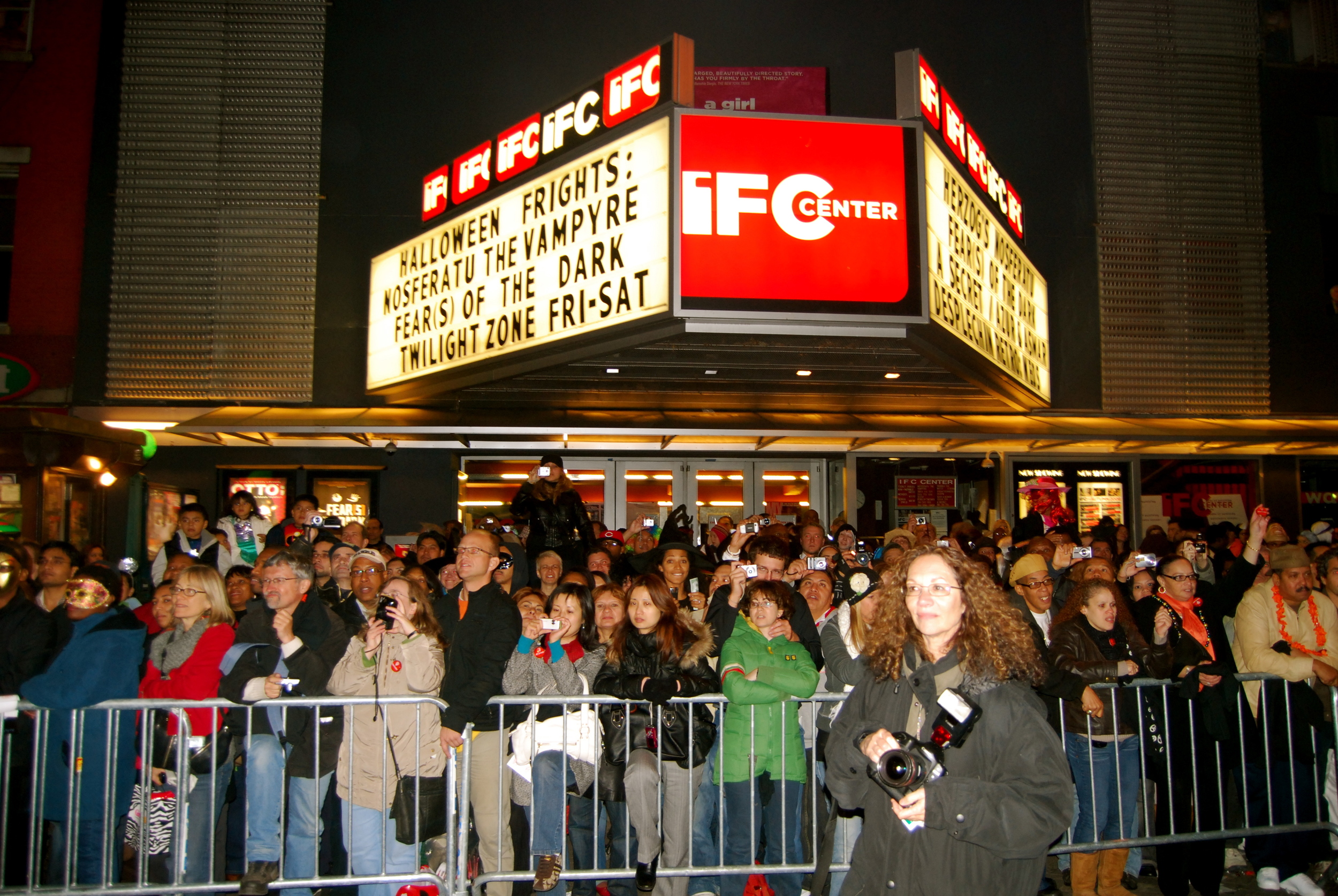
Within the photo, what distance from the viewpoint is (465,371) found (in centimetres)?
943

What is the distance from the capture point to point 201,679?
4.92 metres

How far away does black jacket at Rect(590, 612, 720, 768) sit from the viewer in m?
4.99

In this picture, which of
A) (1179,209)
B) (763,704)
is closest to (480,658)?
(763,704)

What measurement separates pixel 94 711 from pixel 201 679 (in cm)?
65

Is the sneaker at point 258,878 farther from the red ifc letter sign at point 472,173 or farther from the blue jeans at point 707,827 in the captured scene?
the red ifc letter sign at point 472,173

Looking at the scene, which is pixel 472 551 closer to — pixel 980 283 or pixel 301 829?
pixel 301 829

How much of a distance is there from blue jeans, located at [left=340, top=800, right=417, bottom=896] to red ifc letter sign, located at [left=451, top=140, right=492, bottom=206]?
652 cm

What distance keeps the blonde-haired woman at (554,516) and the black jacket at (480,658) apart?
3.41 metres

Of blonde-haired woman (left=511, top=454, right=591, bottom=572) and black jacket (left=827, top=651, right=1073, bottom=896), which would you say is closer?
black jacket (left=827, top=651, right=1073, bottom=896)

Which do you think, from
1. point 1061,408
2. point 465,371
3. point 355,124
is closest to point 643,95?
point 465,371

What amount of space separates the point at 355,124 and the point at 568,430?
19.3 ft

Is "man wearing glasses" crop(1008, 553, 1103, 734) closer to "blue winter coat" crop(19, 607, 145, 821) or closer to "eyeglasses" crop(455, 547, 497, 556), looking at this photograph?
"eyeglasses" crop(455, 547, 497, 556)

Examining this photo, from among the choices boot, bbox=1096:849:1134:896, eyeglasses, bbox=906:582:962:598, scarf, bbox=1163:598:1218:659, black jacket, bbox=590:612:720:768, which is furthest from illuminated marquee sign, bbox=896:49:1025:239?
eyeglasses, bbox=906:582:962:598

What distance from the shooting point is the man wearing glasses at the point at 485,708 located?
4.81 metres
